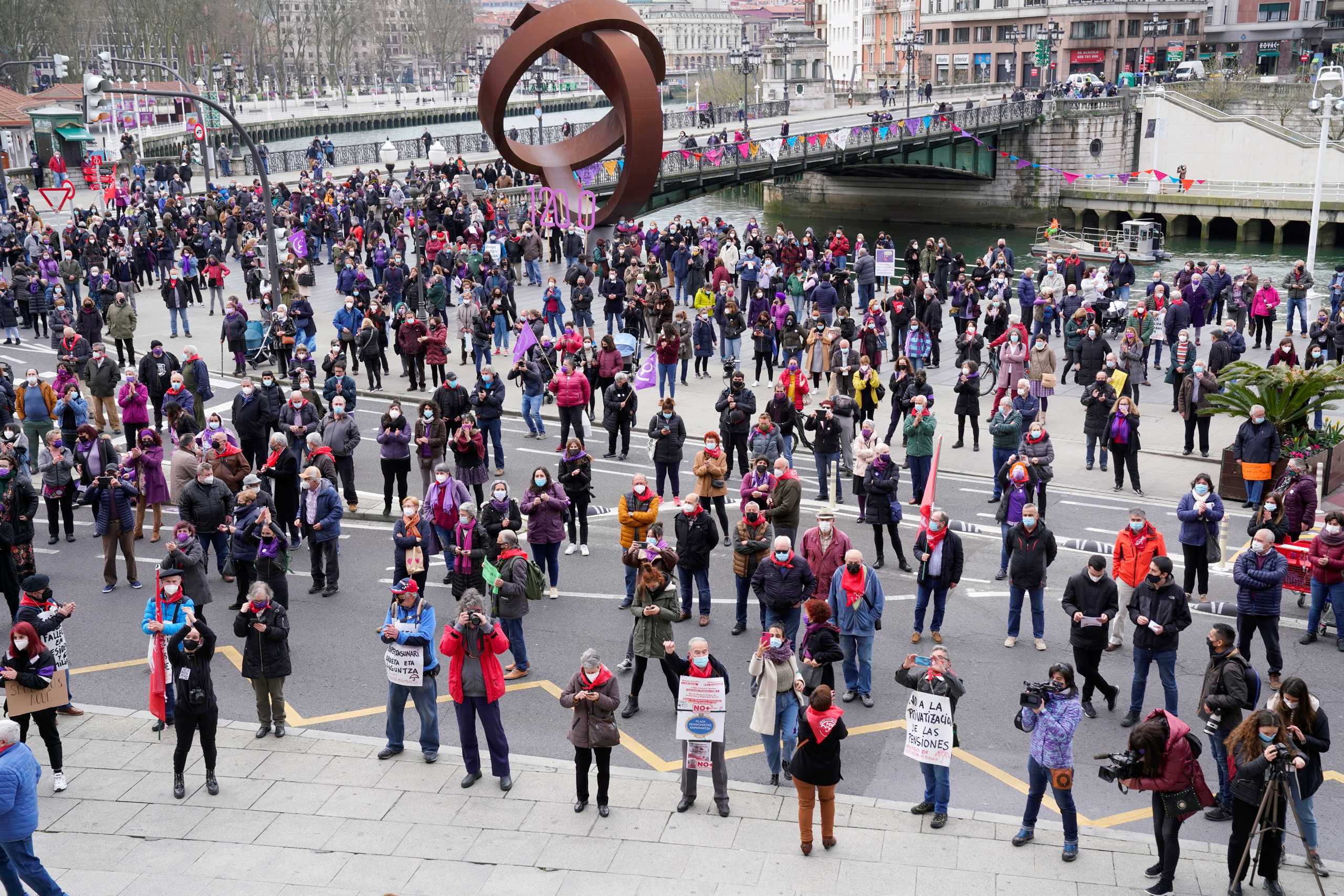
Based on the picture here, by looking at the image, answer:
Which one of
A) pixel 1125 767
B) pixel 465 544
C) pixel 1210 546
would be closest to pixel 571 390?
pixel 465 544

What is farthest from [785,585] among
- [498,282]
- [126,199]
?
[126,199]

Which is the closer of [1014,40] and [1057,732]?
[1057,732]

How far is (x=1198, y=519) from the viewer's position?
14.3 meters

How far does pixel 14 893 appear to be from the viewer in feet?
30.7

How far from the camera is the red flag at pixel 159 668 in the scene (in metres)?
11.5

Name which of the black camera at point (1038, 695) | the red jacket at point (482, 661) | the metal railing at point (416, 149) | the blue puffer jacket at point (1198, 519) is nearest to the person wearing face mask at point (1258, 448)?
the blue puffer jacket at point (1198, 519)

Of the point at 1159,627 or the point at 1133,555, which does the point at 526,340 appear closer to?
the point at 1133,555

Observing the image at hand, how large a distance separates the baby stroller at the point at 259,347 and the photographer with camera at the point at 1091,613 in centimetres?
1944

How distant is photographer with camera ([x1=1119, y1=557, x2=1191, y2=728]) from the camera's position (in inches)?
454

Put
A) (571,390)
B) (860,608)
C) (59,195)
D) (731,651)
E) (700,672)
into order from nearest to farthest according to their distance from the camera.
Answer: (700,672) → (860,608) → (731,651) → (571,390) → (59,195)

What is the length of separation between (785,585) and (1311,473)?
9195 millimetres

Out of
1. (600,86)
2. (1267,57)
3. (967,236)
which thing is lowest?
(967,236)

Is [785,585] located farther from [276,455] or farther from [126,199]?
[126,199]

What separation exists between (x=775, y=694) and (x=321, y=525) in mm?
6535
